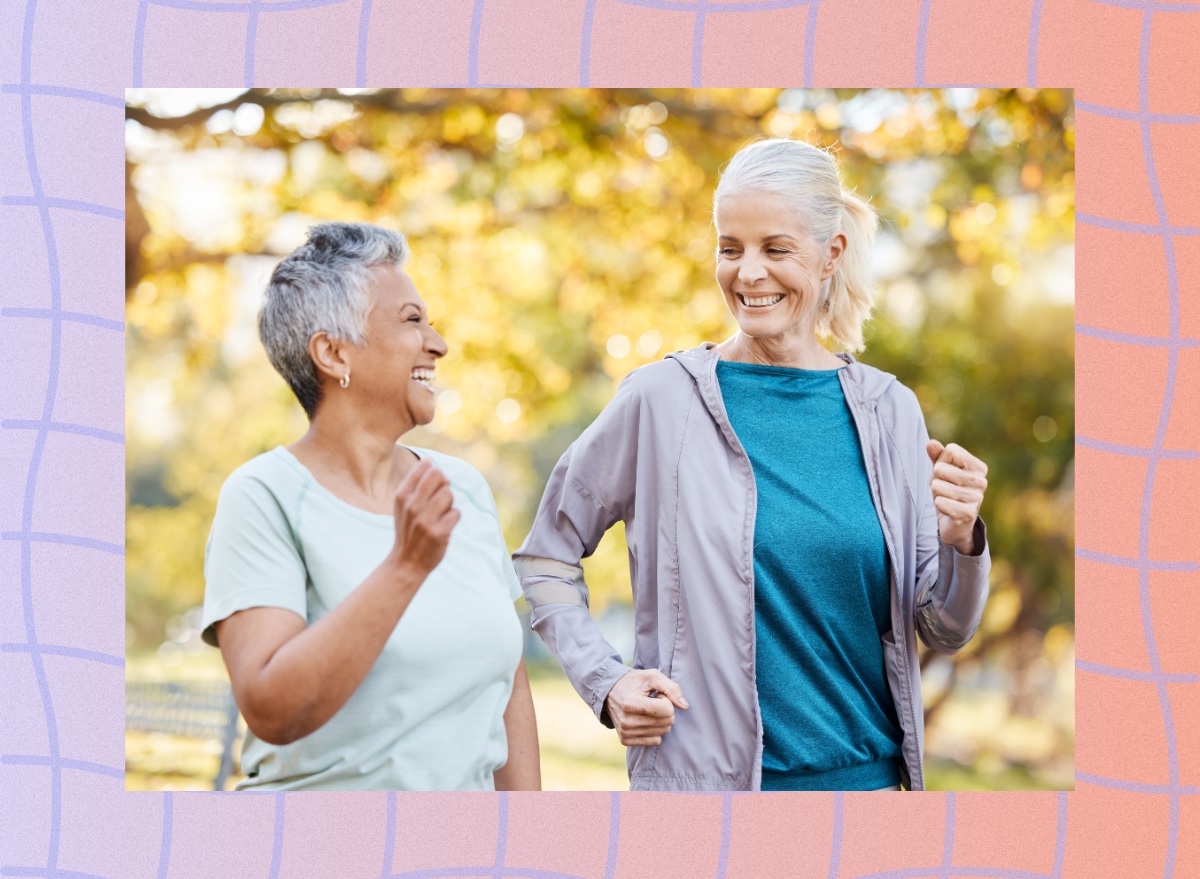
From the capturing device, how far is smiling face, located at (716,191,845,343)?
73.1 inches

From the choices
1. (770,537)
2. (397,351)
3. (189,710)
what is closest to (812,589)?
(770,537)

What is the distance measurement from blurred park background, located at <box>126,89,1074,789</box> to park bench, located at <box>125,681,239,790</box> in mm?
53

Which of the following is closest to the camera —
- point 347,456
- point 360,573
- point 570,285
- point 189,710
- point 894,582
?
point 360,573

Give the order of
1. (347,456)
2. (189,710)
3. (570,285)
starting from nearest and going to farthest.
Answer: (347,456) → (189,710) → (570,285)

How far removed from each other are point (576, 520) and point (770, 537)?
34 centimetres

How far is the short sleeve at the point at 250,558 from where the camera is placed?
1.61 m

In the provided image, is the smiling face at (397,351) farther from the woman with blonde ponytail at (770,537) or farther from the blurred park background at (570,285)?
the blurred park background at (570,285)

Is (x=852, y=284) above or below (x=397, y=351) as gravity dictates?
above

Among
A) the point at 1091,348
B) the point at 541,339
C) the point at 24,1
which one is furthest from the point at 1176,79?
the point at 541,339

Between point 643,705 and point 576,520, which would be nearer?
point 643,705

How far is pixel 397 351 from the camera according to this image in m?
1.79

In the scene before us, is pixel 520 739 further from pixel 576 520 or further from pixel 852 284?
pixel 852 284

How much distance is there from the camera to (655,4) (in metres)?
2.09

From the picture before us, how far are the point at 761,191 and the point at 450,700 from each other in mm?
979
